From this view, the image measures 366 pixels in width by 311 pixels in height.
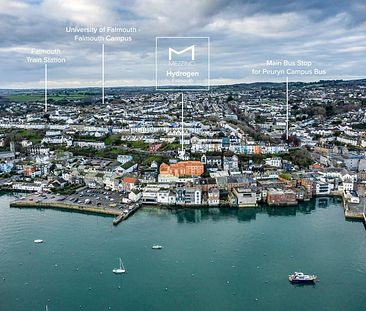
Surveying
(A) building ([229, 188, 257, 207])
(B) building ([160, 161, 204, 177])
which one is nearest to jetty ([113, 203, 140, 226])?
(A) building ([229, 188, 257, 207])

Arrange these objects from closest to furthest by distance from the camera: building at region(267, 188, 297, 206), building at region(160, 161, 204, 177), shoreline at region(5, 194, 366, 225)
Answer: shoreline at region(5, 194, 366, 225) → building at region(267, 188, 297, 206) → building at region(160, 161, 204, 177)

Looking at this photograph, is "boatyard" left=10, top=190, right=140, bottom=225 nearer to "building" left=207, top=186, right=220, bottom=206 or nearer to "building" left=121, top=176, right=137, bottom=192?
"building" left=121, top=176, right=137, bottom=192

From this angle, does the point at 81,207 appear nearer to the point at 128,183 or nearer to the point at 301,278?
the point at 128,183

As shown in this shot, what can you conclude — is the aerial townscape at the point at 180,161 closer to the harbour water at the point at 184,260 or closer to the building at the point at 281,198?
the building at the point at 281,198

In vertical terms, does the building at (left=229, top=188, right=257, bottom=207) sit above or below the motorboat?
above

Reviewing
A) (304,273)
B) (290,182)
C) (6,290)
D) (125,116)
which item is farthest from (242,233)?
(125,116)

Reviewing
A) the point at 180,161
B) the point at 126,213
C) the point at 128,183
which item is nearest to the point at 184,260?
the point at 126,213
